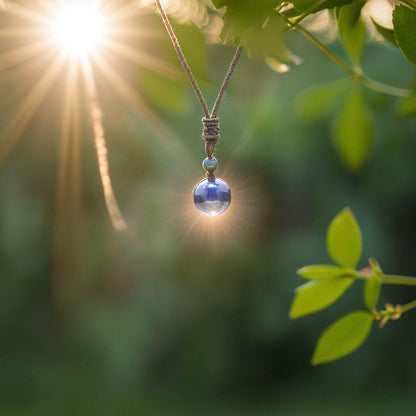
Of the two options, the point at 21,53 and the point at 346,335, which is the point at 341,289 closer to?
the point at 346,335

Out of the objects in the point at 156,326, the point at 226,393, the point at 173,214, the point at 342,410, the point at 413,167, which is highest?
the point at 413,167

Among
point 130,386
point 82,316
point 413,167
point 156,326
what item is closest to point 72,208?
point 82,316

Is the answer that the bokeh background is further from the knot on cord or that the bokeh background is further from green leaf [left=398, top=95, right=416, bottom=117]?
the knot on cord

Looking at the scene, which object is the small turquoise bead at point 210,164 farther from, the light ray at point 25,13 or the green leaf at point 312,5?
the light ray at point 25,13

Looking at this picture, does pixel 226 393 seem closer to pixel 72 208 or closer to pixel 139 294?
pixel 139 294

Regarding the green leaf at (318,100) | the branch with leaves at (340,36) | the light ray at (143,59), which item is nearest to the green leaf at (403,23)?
the branch with leaves at (340,36)
